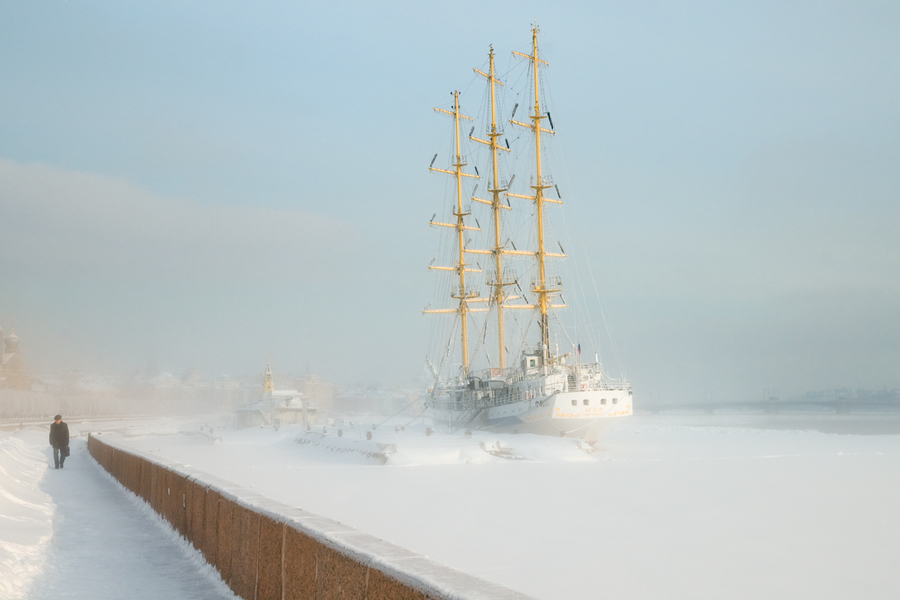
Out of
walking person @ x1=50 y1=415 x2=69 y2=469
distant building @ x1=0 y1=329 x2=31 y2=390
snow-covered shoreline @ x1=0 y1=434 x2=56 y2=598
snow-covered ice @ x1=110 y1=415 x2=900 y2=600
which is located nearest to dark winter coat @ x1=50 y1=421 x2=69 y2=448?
walking person @ x1=50 y1=415 x2=69 y2=469

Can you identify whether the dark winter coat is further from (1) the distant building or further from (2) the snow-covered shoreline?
(1) the distant building

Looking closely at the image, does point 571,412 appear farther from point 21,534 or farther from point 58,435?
point 21,534

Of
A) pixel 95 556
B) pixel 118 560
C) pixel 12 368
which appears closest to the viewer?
pixel 118 560

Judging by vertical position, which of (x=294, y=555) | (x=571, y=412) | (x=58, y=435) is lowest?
(x=571, y=412)

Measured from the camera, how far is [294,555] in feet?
17.5

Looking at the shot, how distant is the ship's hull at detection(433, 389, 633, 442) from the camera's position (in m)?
53.9

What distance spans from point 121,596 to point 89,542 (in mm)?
3075

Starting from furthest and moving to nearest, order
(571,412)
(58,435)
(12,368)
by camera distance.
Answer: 1. (12,368)
2. (571,412)
3. (58,435)

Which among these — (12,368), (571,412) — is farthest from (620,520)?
(12,368)

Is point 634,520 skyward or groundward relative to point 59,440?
groundward

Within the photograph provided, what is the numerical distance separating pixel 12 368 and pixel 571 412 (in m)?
123

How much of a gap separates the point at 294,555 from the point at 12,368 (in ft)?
511

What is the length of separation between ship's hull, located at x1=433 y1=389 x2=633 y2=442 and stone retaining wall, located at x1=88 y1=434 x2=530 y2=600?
150ft

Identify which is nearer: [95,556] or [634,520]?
[95,556]
